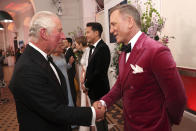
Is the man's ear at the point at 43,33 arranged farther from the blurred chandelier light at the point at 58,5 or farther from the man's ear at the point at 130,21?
the blurred chandelier light at the point at 58,5

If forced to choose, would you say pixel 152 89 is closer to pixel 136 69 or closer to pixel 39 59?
pixel 136 69

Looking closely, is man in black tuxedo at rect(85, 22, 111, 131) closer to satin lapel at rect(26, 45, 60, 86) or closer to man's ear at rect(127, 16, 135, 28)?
man's ear at rect(127, 16, 135, 28)

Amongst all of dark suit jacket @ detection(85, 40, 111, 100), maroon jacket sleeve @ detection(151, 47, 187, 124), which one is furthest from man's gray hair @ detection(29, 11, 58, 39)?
dark suit jacket @ detection(85, 40, 111, 100)

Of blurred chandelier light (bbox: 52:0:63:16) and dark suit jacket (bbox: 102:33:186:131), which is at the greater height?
blurred chandelier light (bbox: 52:0:63:16)

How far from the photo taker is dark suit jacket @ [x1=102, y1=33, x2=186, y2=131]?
53.8 inches

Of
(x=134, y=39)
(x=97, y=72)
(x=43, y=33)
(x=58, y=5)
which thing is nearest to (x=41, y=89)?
(x=43, y=33)

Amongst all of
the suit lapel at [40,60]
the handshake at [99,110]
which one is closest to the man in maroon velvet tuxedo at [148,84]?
the handshake at [99,110]

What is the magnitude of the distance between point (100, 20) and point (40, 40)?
5.18m

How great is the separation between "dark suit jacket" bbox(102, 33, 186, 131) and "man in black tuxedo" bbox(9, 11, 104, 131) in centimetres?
37

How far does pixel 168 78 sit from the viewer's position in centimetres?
135

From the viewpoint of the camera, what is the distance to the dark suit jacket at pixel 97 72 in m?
3.03

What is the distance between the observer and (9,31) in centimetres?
1761

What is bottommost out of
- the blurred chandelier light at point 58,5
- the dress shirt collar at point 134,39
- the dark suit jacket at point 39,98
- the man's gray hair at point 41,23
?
the dark suit jacket at point 39,98

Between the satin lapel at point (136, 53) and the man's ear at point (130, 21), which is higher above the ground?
the man's ear at point (130, 21)
